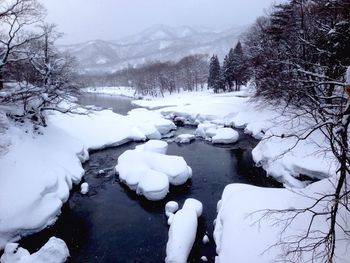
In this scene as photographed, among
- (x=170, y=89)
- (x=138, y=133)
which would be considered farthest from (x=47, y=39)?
(x=170, y=89)

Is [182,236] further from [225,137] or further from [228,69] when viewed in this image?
[228,69]

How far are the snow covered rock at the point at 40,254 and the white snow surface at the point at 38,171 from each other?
3.27 ft

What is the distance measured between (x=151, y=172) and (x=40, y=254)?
6.30 m

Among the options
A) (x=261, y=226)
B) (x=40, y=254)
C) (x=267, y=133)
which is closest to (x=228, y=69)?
(x=267, y=133)

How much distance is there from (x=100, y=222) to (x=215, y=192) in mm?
5690

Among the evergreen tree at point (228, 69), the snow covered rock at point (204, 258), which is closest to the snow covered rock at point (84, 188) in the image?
the snow covered rock at point (204, 258)

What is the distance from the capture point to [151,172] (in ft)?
45.0

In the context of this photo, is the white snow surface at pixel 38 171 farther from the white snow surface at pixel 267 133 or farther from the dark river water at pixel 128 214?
the white snow surface at pixel 267 133

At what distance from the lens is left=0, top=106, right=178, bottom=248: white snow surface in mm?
10352

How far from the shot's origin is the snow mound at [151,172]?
12727 millimetres

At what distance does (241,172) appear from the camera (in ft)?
52.3

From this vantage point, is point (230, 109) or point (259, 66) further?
point (230, 109)

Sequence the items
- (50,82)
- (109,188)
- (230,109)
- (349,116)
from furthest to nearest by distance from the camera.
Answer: (230,109)
(50,82)
(109,188)
(349,116)

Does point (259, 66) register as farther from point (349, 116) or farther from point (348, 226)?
point (349, 116)
